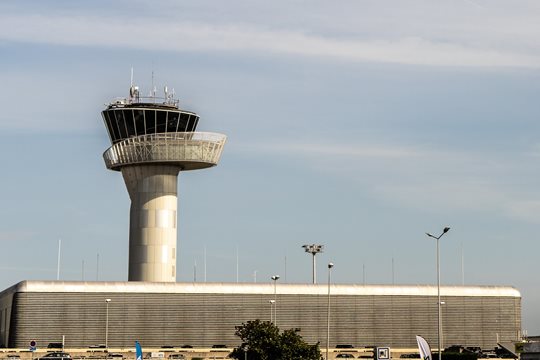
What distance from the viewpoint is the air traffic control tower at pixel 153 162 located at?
452 ft

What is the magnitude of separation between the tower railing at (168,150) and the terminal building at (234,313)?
16.1 metres

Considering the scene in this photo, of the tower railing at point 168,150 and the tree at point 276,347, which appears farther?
the tower railing at point 168,150

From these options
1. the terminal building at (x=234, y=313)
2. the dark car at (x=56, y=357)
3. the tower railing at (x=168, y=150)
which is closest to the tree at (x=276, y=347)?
the dark car at (x=56, y=357)

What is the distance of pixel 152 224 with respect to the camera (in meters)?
138

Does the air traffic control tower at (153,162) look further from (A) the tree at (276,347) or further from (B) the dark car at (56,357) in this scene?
(A) the tree at (276,347)

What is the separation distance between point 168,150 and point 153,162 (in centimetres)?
256

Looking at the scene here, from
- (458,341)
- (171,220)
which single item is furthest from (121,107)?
(458,341)

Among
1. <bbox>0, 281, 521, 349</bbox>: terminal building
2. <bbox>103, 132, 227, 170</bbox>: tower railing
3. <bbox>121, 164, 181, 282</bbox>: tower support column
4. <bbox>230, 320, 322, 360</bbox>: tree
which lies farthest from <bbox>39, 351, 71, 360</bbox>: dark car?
<bbox>103, 132, 227, 170</bbox>: tower railing

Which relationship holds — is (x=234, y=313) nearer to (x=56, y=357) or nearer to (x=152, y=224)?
(x=152, y=224)

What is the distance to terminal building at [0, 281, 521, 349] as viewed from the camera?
444 feet

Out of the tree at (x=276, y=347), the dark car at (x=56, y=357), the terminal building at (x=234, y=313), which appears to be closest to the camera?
the tree at (x=276, y=347)

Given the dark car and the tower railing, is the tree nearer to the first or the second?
the dark car

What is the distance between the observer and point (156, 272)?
138m

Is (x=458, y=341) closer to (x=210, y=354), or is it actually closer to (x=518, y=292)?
(x=518, y=292)
